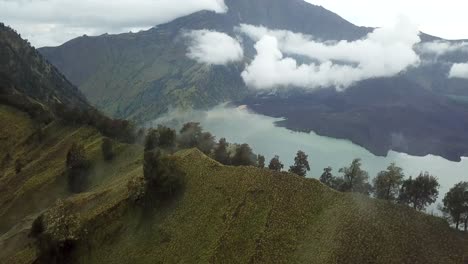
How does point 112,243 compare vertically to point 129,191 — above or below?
below

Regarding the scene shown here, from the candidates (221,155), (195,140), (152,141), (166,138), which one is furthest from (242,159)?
(195,140)

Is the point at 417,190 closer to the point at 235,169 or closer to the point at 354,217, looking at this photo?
the point at 354,217

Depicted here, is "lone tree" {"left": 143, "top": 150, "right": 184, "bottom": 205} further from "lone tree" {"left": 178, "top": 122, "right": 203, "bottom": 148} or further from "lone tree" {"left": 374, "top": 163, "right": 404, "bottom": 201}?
"lone tree" {"left": 178, "top": 122, "right": 203, "bottom": 148}

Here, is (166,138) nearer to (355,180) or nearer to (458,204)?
(355,180)

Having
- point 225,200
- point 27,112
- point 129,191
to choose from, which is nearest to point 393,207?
point 225,200

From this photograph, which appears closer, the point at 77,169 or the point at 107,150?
the point at 77,169

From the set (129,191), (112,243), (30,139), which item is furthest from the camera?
(30,139)

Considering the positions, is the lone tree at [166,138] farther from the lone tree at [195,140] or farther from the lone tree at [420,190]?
the lone tree at [420,190]
